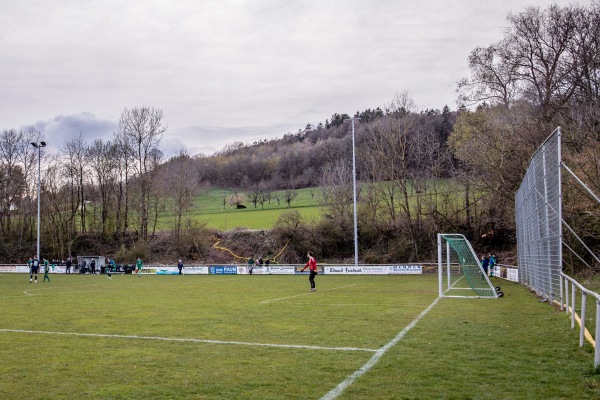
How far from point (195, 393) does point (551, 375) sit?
5.10 m

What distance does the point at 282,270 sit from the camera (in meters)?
51.4

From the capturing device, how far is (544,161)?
58.2 feet

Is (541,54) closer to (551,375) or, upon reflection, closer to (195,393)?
(551,375)

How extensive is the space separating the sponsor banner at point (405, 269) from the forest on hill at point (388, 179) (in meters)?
7.40

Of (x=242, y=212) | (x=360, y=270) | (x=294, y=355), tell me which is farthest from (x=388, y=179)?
(x=294, y=355)

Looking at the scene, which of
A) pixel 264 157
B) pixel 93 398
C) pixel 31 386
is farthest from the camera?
pixel 264 157

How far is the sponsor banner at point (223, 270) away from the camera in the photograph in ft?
171

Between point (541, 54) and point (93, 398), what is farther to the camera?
point (541, 54)

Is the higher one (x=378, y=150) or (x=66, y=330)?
(x=378, y=150)

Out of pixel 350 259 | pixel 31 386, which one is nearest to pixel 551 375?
pixel 31 386

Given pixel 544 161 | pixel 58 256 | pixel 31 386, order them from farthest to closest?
pixel 58 256 → pixel 544 161 → pixel 31 386

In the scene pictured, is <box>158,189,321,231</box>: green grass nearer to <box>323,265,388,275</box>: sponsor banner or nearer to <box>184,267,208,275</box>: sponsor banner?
<box>184,267,208,275</box>: sponsor banner

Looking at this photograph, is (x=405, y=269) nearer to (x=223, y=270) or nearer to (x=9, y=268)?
(x=223, y=270)

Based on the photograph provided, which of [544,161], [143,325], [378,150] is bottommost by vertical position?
[143,325]
